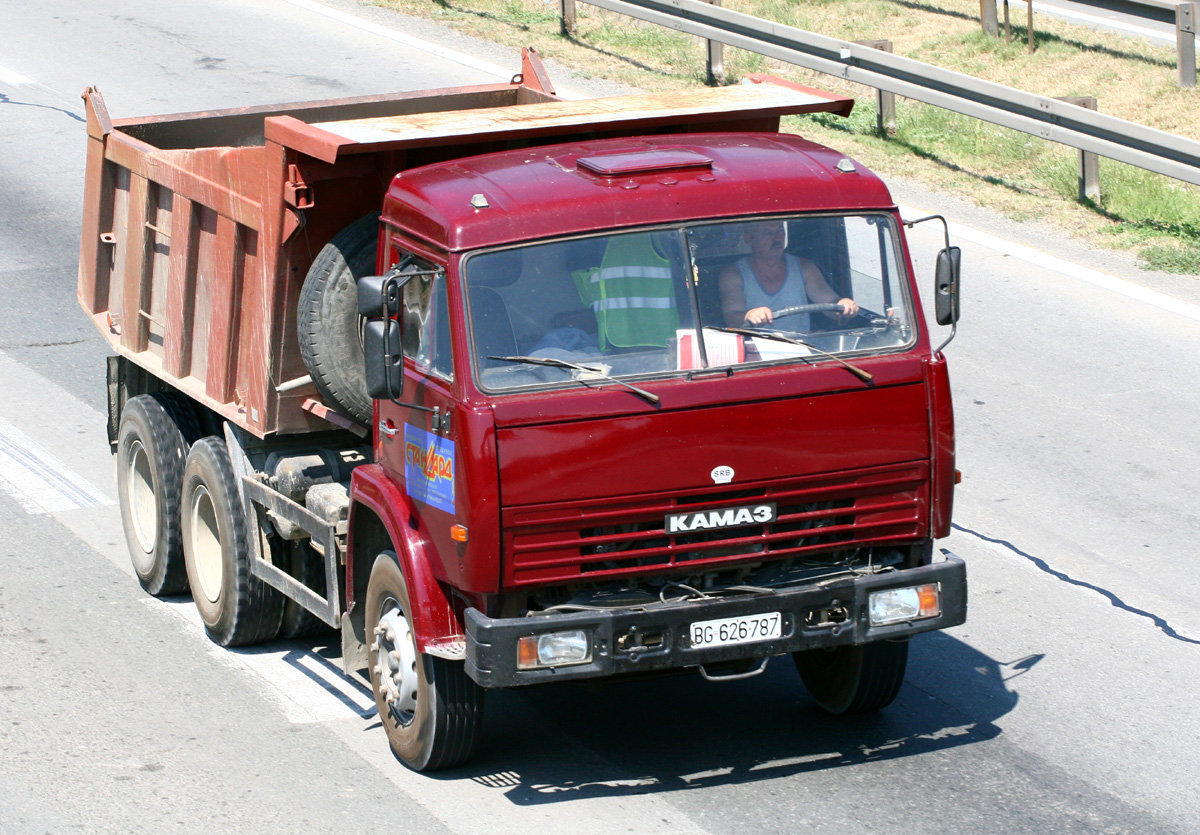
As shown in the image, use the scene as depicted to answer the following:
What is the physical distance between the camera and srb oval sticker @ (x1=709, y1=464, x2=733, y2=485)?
6301 millimetres

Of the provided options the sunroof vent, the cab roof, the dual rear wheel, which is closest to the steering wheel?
the cab roof

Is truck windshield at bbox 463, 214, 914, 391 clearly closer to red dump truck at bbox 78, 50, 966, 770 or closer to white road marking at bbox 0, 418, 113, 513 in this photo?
red dump truck at bbox 78, 50, 966, 770

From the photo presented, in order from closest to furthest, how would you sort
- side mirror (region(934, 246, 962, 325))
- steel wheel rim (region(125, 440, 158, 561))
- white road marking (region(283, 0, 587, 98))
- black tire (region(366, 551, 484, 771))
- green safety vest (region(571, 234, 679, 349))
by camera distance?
1. green safety vest (region(571, 234, 679, 349))
2. black tire (region(366, 551, 484, 771))
3. side mirror (region(934, 246, 962, 325))
4. steel wheel rim (region(125, 440, 158, 561))
5. white road marking (region(283, 0, 587, 98))

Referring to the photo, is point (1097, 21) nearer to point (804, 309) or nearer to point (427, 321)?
point (804, 309)

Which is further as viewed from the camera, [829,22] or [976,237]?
[829,22]

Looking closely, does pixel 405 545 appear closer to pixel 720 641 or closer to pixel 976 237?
pixel 720 641

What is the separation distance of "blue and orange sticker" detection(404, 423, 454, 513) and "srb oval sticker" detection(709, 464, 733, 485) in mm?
938

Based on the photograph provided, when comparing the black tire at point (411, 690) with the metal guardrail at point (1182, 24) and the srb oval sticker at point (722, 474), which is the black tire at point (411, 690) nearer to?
the srb oval sticker at point (722, 474)

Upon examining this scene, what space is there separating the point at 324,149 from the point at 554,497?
5.65 feet

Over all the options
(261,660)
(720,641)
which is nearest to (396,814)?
(720,641)

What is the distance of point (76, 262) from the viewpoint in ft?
47.9

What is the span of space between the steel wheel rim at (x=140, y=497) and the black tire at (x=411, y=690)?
251 cm

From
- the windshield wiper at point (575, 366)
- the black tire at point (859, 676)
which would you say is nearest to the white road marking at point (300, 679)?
the black tire at point (859, 676)

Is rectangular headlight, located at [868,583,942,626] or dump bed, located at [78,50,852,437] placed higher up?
dump bed, located at [78,50,852,437]
